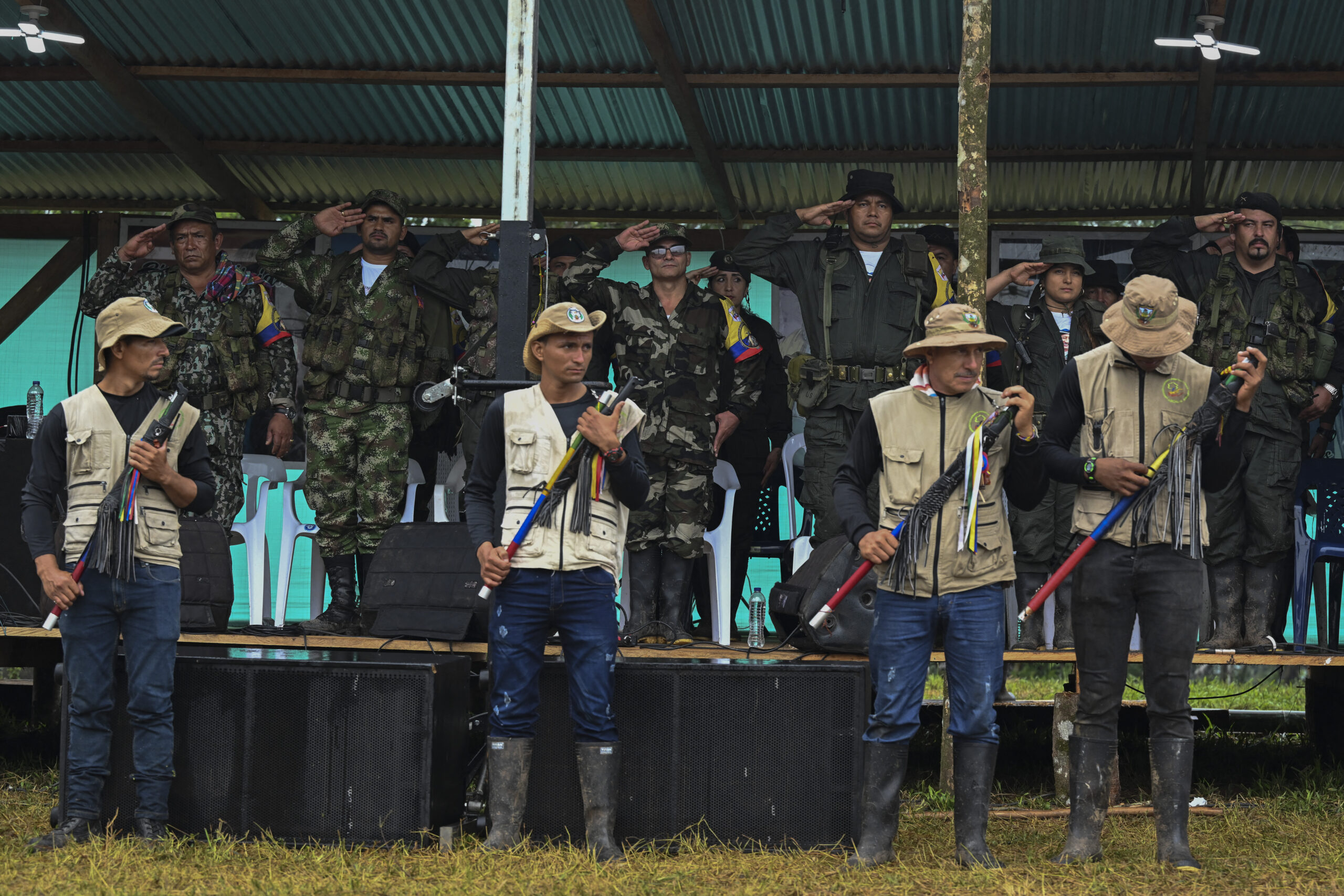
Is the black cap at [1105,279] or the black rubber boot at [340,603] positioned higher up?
the black cap at [1105,279]

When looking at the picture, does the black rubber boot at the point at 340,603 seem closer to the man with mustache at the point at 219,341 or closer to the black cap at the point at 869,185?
the man with mustache at the point at 219,341

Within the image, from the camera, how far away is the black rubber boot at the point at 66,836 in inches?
191

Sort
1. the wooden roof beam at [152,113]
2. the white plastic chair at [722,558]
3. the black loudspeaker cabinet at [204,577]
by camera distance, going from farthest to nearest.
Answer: the wooden roof beam at [152,113] → the white plastic chair at [722,558] → the black loudspeaker cabinet at [204,577]

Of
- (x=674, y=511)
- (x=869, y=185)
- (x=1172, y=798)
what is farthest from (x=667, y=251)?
(x=1172, y=798)

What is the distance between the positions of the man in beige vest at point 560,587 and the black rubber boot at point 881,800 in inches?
33.1

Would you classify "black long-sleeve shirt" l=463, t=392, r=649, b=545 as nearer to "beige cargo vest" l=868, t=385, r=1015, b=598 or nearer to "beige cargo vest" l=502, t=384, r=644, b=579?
"beige cargo vest" l=502, t=384, r=644, b=579

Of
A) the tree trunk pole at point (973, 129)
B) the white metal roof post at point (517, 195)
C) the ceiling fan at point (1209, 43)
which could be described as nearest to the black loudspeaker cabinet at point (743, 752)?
the white metal roof post at point (517, 195)

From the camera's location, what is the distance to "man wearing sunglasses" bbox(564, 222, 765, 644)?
22.6ft

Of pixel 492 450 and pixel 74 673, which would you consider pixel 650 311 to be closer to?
pixel 492 450

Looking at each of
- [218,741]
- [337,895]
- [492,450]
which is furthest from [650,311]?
[337,895]

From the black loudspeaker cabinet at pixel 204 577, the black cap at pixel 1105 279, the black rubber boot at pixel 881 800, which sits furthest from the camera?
the black cap at pixel 1105 279

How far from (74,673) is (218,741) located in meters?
0.54

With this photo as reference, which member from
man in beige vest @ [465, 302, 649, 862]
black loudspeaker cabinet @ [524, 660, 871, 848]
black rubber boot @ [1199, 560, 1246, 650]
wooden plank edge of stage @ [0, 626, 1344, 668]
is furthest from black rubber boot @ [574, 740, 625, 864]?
black rubber boot @ [1199, 560, 1246, 650]

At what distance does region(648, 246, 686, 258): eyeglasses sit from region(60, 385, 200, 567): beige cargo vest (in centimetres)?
309
